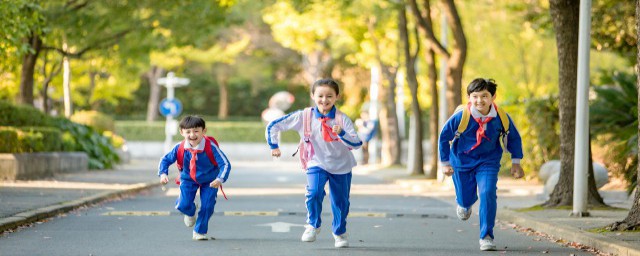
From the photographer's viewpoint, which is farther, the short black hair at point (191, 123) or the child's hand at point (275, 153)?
the short black hair at point (191, 123)

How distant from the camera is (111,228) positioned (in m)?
14.6

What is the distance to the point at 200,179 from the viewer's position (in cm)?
1304

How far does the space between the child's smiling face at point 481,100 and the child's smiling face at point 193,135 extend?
2.69m

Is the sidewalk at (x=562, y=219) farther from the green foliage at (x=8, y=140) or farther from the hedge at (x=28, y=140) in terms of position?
the green foliage at (x=8, y=140)

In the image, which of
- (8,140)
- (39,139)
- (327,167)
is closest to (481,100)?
(327,167)

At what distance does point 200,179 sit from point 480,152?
9.23 feet

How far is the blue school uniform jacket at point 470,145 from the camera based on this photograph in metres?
12.2

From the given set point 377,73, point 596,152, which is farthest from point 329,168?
point 377,73

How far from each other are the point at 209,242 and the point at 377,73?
117 ft

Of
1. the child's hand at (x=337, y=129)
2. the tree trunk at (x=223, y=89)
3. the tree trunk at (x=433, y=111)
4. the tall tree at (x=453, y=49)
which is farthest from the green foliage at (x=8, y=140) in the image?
the tree trunk at (x=223, y=89)

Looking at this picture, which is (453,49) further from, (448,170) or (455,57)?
(448,170)

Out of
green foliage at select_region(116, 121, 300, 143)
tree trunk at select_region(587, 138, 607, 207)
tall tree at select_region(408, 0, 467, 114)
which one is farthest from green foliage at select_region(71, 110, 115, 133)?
tree trunk at select_region(587, 138, 607, 207)

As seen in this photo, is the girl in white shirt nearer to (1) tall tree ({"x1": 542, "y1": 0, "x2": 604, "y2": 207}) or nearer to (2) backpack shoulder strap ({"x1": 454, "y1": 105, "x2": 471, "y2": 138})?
(2) backpack shoulder strap ({"x1": 454, "y1": 105, "x2": 471, "y2": 138})

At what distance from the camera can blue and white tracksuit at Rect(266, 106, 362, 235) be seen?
40.4 feet
